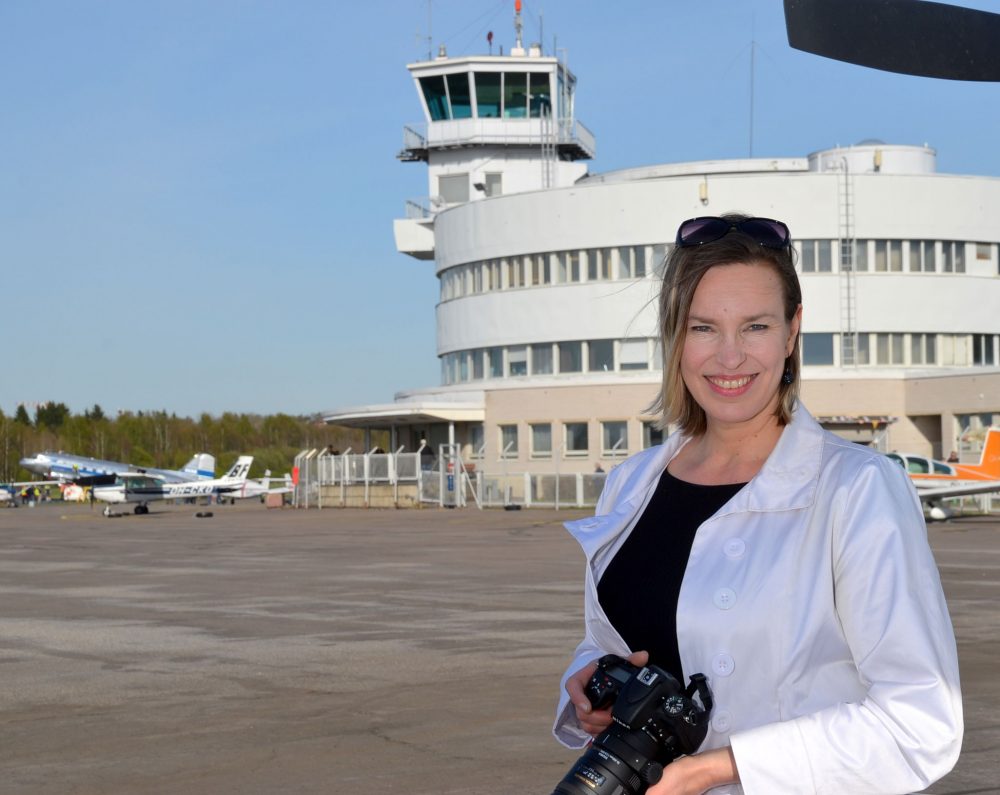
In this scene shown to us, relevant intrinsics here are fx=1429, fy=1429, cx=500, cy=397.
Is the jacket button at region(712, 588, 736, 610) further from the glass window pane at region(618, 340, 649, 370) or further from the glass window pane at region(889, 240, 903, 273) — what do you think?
the glass window pane at region(889, 240, 903, 273)

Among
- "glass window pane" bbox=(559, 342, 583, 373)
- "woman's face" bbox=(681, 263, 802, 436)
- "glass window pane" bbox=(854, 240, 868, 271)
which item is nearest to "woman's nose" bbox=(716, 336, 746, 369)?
"woman's face" bbox=(681, 263, 802, 436)

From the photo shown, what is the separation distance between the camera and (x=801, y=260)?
58094 mm

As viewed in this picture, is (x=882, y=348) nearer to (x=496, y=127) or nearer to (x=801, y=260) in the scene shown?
(x=801, y=260)

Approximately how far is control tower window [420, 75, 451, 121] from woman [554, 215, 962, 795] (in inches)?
2572

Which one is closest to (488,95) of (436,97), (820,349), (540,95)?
(540,95)

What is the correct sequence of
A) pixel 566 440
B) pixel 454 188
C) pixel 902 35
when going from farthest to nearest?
pixel 454 188
pixel 566 440
pixel 902 35

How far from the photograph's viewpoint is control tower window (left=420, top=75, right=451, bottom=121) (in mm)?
67188

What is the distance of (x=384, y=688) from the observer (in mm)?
11039

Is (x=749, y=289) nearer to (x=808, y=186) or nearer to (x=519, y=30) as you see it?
(x=808, y=186)

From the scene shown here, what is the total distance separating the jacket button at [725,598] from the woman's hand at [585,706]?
0.63 ft

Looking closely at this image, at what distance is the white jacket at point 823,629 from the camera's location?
262 centimetres

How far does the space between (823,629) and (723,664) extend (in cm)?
20

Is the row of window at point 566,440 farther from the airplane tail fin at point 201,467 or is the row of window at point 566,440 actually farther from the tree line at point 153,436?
the tree line at point 153,436

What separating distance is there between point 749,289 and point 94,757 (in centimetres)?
664
